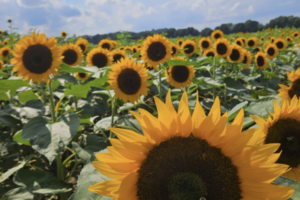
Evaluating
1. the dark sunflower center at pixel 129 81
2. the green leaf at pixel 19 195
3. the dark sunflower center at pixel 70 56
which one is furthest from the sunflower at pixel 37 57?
the dark sunflower center at pixel 70 56

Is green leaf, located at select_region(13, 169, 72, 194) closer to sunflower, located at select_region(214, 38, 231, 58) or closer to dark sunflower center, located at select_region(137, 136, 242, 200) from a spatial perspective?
dark sunflower center, located at select_region(137, 136, 242, 200)

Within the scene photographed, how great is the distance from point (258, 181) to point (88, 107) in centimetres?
315

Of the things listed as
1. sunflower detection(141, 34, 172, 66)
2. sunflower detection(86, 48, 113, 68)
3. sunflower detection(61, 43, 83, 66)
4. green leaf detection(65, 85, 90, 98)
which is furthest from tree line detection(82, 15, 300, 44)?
green leaf detection(65, 85, 90, 98)

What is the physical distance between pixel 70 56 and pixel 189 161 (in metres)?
3.79

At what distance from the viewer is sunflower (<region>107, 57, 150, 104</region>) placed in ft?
9.66

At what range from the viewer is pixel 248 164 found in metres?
0.87

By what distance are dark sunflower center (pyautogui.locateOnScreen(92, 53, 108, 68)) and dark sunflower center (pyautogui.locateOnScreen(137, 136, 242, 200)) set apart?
386 cm

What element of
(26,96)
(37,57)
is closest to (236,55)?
(37,57)

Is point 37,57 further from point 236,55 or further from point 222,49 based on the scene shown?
point 236,55

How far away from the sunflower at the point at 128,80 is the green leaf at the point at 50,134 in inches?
34.9

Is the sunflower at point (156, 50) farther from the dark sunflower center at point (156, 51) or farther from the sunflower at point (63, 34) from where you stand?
the sunflower at point (63, 34)

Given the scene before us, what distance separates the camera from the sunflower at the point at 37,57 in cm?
259

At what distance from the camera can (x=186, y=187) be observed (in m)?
0.82

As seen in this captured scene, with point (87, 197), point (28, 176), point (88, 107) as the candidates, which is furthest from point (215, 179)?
point (88, 107)
